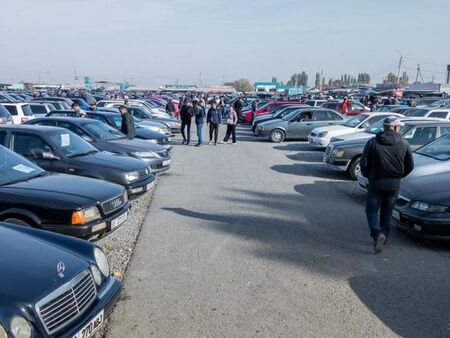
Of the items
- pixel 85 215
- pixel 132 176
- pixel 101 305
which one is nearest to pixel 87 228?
pixel 85 215

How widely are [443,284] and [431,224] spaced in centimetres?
109

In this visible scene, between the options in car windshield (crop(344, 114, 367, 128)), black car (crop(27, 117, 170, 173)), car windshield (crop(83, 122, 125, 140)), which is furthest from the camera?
car windshield (crop(344, 114, 367, 128))

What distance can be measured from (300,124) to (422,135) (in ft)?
30.0

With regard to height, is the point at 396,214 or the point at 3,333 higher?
the point at 3,333

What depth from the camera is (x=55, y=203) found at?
5.22m

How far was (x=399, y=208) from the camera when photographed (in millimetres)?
6422

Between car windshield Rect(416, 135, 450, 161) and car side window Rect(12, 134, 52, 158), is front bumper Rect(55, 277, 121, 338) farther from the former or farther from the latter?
car windshield Rect(416, 135, 450, 161)

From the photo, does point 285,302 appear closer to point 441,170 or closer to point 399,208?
point 399,208

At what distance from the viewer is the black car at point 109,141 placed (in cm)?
980

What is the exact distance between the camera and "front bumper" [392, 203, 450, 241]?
19.3 feet

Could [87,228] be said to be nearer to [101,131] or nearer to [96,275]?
[96,275]

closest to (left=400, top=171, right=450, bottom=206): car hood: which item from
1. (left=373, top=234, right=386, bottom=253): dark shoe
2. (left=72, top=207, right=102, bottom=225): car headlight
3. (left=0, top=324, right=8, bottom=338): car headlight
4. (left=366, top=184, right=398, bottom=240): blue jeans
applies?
(left=366, top=184, right=398, bottom=240): blue jeans

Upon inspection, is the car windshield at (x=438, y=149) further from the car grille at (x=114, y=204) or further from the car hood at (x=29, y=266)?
the car hood at (x=29, y=266)

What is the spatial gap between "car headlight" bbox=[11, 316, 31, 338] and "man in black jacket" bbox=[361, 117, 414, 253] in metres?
4.49
